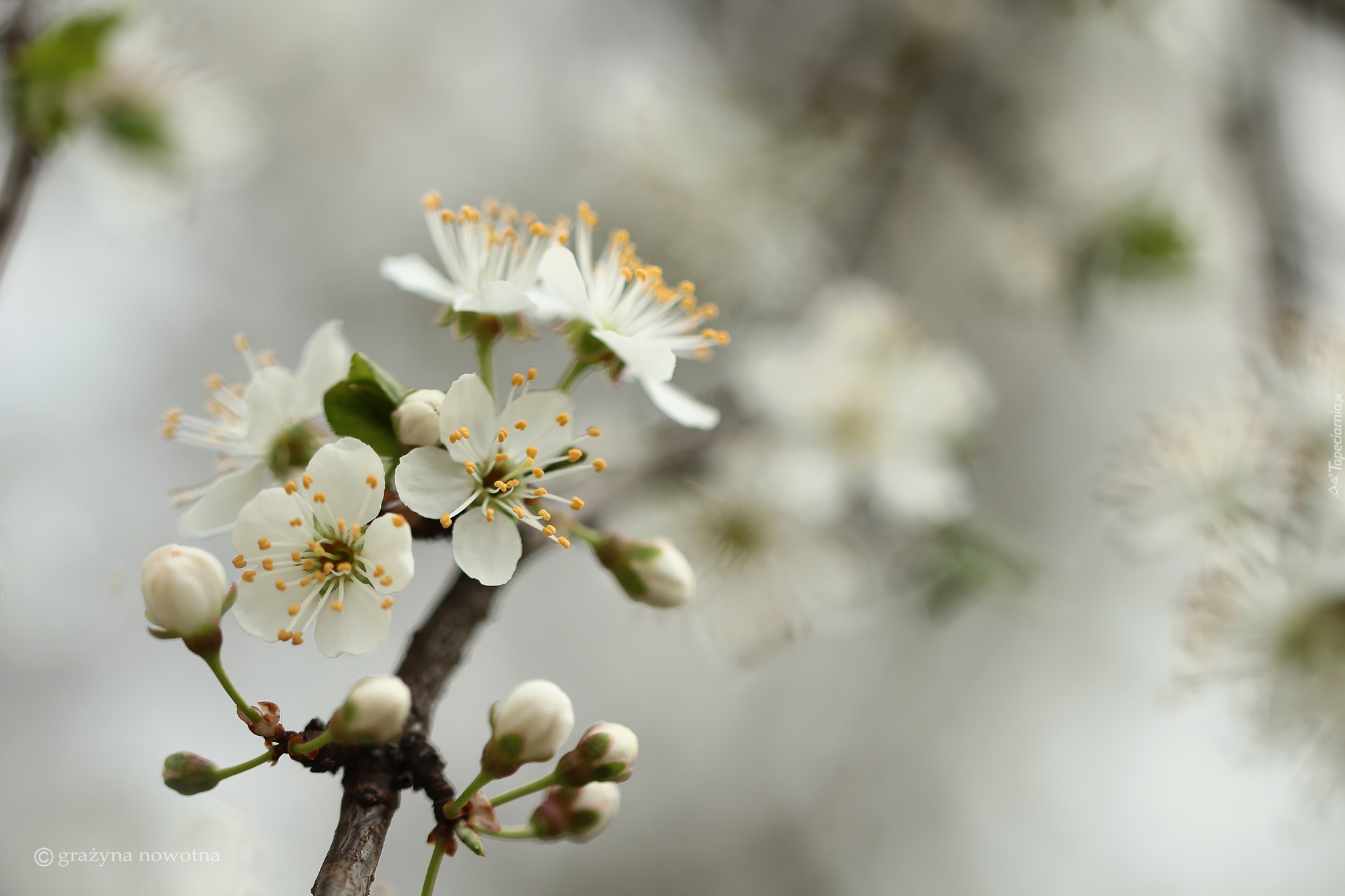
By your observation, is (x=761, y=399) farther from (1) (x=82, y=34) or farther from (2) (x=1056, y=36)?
(2) (x=1056, y=36)

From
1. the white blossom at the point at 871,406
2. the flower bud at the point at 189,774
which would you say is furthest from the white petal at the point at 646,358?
the white blossom at the point at 871,406

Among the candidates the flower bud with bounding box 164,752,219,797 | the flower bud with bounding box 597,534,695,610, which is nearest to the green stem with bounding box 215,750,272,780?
the flower bud with bounding box 164,752,219,797

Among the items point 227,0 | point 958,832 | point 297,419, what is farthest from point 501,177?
point 958,832

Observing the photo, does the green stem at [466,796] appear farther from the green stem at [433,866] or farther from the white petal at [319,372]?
the white petal at [319,372]

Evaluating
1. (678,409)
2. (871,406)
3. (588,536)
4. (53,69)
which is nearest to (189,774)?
(588,536)

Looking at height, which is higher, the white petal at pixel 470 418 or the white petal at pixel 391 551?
the white petal at pixel 470 418

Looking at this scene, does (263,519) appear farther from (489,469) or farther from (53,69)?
(53,69)
